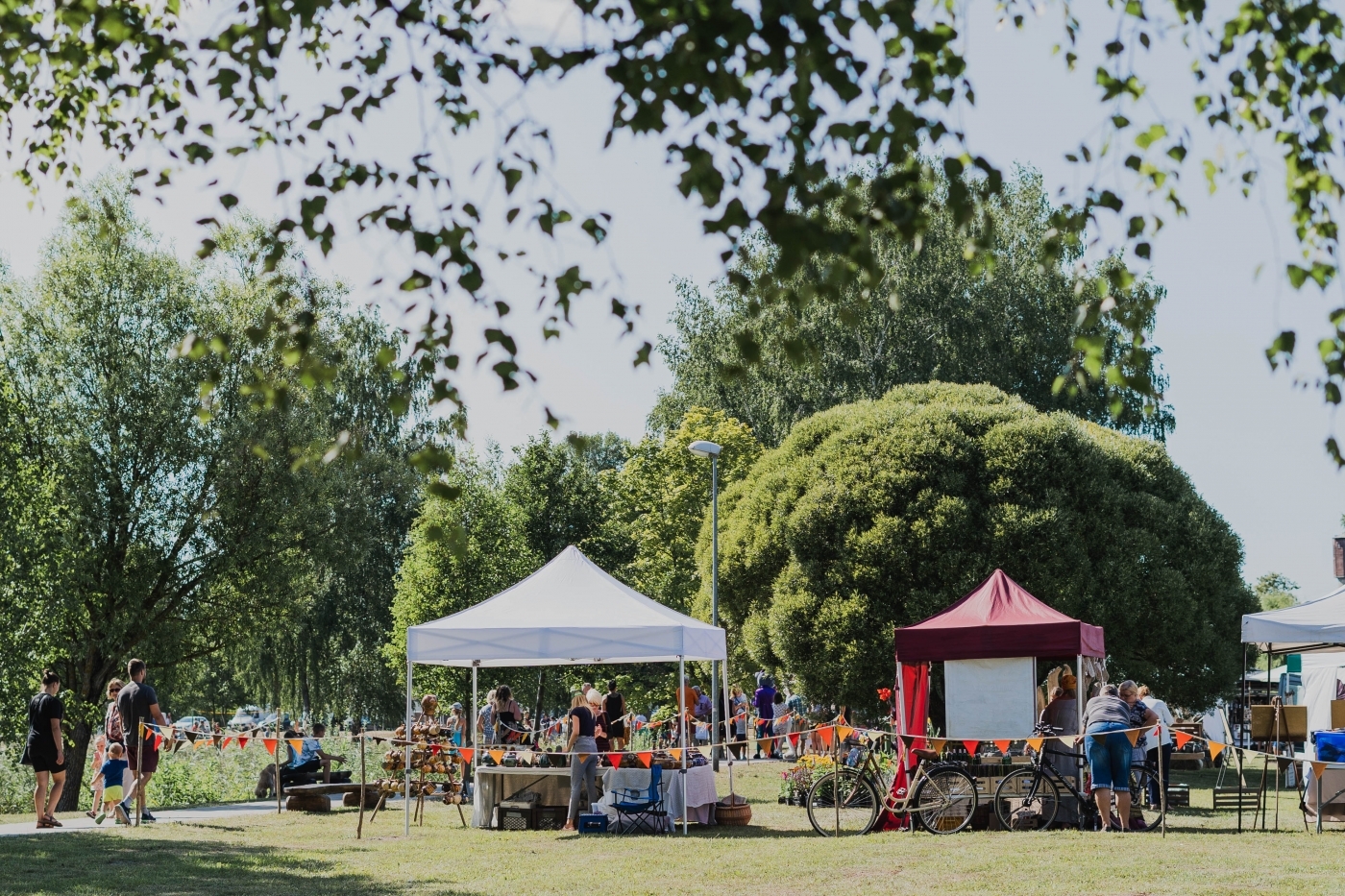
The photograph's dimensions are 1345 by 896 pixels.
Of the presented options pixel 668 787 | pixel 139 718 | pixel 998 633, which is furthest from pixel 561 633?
pixel 998 633

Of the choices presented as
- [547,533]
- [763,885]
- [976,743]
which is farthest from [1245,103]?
[547,533]

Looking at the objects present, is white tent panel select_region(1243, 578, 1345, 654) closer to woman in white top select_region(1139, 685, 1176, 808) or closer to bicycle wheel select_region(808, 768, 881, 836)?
woman in white top select_region(1139, 685, 1176, 808)

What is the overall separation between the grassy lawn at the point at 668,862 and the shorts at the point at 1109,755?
23.5 inches

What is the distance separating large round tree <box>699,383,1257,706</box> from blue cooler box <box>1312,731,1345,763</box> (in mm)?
10249

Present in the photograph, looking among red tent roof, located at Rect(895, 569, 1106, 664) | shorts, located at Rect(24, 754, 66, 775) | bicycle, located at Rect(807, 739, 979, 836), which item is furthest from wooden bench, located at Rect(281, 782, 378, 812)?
red tent roof, located at Rect(895, 569, 1106, 664)

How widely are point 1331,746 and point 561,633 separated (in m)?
8.69

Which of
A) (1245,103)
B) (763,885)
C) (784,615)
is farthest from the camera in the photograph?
(784,615)

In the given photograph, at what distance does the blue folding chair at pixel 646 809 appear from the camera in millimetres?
16078

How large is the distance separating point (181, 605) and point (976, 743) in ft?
58.0

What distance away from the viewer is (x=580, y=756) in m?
16.7

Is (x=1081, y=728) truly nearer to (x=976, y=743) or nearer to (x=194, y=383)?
(x=976, y=743)

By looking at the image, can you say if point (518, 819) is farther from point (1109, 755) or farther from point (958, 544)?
point (958, 544)

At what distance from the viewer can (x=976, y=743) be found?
1555 centimetres

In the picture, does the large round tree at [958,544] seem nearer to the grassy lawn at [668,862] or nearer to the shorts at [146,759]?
the grassy lawn at [668,862]
